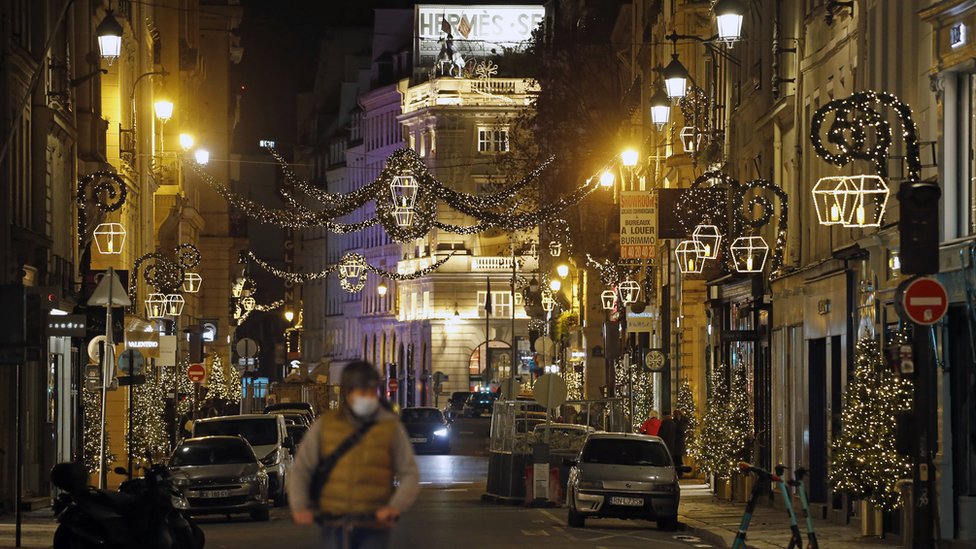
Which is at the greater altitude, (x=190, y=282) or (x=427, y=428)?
(x=190, y=282)

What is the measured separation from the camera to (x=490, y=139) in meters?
134

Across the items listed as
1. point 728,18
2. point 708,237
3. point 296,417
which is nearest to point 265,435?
point 708,237

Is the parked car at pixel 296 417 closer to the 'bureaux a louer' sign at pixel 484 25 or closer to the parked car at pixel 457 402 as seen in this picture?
the parked car at pixel 457 402

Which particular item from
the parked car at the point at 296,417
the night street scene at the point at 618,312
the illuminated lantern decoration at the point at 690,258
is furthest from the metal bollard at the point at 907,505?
the parked car at the point at 296,417

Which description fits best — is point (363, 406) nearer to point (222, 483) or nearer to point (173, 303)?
point (222, 483)

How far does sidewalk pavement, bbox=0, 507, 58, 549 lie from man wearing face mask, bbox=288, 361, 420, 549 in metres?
14.4

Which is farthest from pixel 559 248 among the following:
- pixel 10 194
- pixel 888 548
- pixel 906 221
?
pixel 906 221

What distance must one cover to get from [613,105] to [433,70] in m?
64.8

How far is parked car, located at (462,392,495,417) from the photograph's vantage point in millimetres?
102062

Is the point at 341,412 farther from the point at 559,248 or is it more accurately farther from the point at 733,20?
the point at 559,248

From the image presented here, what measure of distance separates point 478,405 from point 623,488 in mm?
71849

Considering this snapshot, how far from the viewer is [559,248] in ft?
259

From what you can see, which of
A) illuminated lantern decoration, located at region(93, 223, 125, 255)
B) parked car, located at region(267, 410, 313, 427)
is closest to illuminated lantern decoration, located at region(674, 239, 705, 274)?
illuminated lantern decoration, located at region(93, 223, 125, 255)

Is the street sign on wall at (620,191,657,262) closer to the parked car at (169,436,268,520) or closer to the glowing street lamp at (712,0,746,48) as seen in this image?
the parked car at (169,436,268,520)
